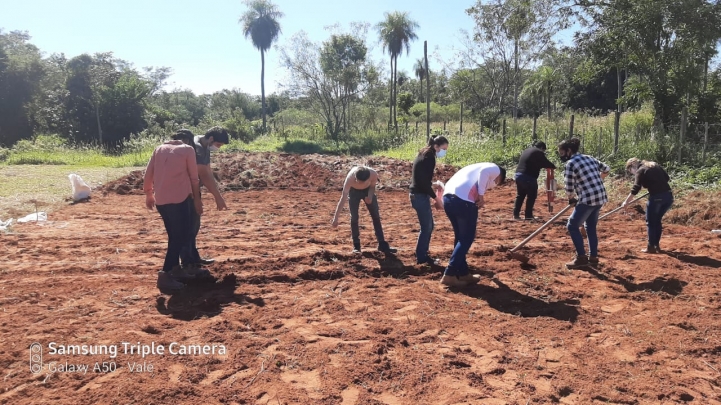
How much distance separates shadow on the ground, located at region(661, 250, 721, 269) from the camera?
581 centimetres

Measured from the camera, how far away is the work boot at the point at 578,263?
18.8ft

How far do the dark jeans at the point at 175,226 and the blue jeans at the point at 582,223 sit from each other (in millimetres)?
4449

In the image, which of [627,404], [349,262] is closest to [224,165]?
[349,262]

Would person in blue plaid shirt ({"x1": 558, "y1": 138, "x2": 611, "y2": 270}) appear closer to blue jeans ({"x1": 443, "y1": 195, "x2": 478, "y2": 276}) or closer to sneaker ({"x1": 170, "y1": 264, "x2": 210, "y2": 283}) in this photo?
blue jeans ({"x1": 443, "y1": 195, "x2": 478, "y2": 276})

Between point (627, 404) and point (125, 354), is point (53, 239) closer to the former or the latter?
point (125, 354)

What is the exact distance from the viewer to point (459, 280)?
5152 millimetres

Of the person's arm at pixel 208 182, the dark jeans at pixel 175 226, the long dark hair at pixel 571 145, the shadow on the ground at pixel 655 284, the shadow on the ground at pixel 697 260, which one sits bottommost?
the shadow on the ground at pixel 655 284

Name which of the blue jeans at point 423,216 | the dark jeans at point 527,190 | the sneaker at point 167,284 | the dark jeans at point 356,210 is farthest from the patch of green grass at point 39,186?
the dark jeans at point 527,190

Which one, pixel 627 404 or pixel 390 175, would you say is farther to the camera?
pixel 390 175

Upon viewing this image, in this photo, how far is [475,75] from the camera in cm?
2494

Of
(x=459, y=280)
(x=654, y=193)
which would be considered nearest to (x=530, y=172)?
(x=654, y=193)

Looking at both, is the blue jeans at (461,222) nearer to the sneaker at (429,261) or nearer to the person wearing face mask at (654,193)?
the sneaker at (429,261)

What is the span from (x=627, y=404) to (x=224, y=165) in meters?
14.5

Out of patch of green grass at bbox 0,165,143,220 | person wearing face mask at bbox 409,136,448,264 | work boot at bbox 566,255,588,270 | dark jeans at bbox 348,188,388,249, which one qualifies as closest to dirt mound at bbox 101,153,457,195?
patch of green grass at bbox 0,165,143,220
